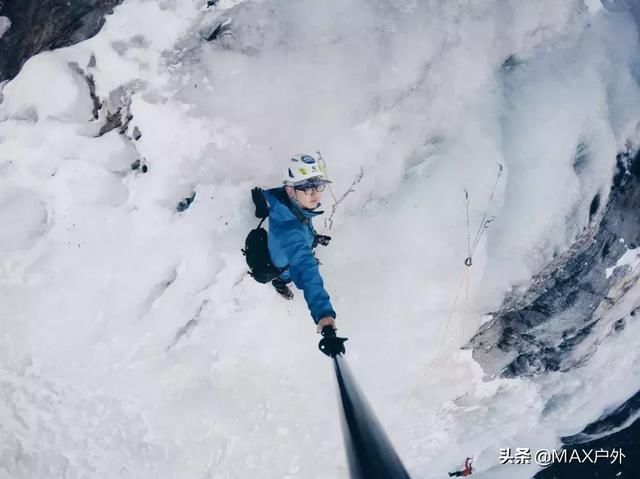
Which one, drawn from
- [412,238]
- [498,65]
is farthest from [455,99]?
[412,238]

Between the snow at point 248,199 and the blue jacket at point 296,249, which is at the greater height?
the snow at point 248,199

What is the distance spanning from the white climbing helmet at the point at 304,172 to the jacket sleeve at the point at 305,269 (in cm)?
28

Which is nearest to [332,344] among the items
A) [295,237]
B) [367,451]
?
[367,451]

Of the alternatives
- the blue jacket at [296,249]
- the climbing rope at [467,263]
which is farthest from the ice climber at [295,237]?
the climbing rope at [467,263]

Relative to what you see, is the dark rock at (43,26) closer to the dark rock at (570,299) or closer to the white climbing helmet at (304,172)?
the white climbing helmet at (304,172)

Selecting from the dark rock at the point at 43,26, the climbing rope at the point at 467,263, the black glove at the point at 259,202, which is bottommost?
the climbing rope at the point at 467,263

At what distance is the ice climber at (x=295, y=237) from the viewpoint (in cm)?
333

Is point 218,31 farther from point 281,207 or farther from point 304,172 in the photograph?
point 281,207

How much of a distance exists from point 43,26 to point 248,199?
187 centimetres

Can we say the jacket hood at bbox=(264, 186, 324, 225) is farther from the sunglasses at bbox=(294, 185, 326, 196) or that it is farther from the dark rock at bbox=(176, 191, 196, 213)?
the dark rock at bbox=(176, 191, 196, 213)

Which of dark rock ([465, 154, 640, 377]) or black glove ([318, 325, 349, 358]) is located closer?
black glove ([318, 325, 349, 358])

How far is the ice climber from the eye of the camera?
131 inches

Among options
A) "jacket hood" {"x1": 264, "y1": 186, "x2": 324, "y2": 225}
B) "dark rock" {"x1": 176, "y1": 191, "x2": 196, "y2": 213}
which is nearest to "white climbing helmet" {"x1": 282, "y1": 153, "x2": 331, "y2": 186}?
"jacket hood" {"x1": 264, "y1": 186, "x2": 324, "y2": 225}

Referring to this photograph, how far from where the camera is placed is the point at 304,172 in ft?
12.1
